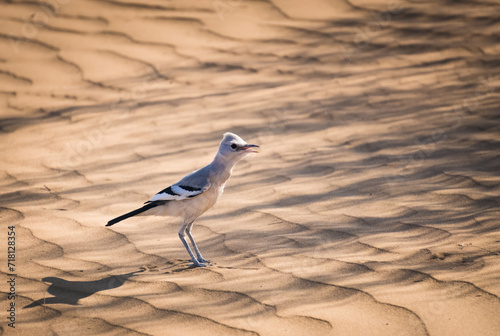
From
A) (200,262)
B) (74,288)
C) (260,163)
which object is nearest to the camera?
(74,288)

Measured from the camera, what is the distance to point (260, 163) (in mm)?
6641

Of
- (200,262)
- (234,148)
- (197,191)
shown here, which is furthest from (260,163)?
(200,262)

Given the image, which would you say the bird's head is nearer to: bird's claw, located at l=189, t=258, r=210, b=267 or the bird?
the bird

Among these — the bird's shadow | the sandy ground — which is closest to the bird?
the sandy ground

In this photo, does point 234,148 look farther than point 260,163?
No

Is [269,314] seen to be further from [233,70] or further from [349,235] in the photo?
[233,70]

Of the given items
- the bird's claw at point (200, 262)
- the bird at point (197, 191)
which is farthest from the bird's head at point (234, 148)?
the bird's claw at point (200, 262)

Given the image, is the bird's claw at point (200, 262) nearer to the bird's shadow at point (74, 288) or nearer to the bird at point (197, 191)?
the bird at point (197, 191)

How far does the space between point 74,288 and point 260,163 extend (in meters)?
3.21

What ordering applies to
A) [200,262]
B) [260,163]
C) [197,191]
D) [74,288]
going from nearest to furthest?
[74,288]
[200,262]
[197,191]
[260,163]

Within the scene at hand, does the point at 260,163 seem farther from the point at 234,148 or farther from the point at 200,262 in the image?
the point at 200,262

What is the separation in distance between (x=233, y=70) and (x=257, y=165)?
3.34 m

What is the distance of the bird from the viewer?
14.4ft

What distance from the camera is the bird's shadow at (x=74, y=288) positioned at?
375 cm
